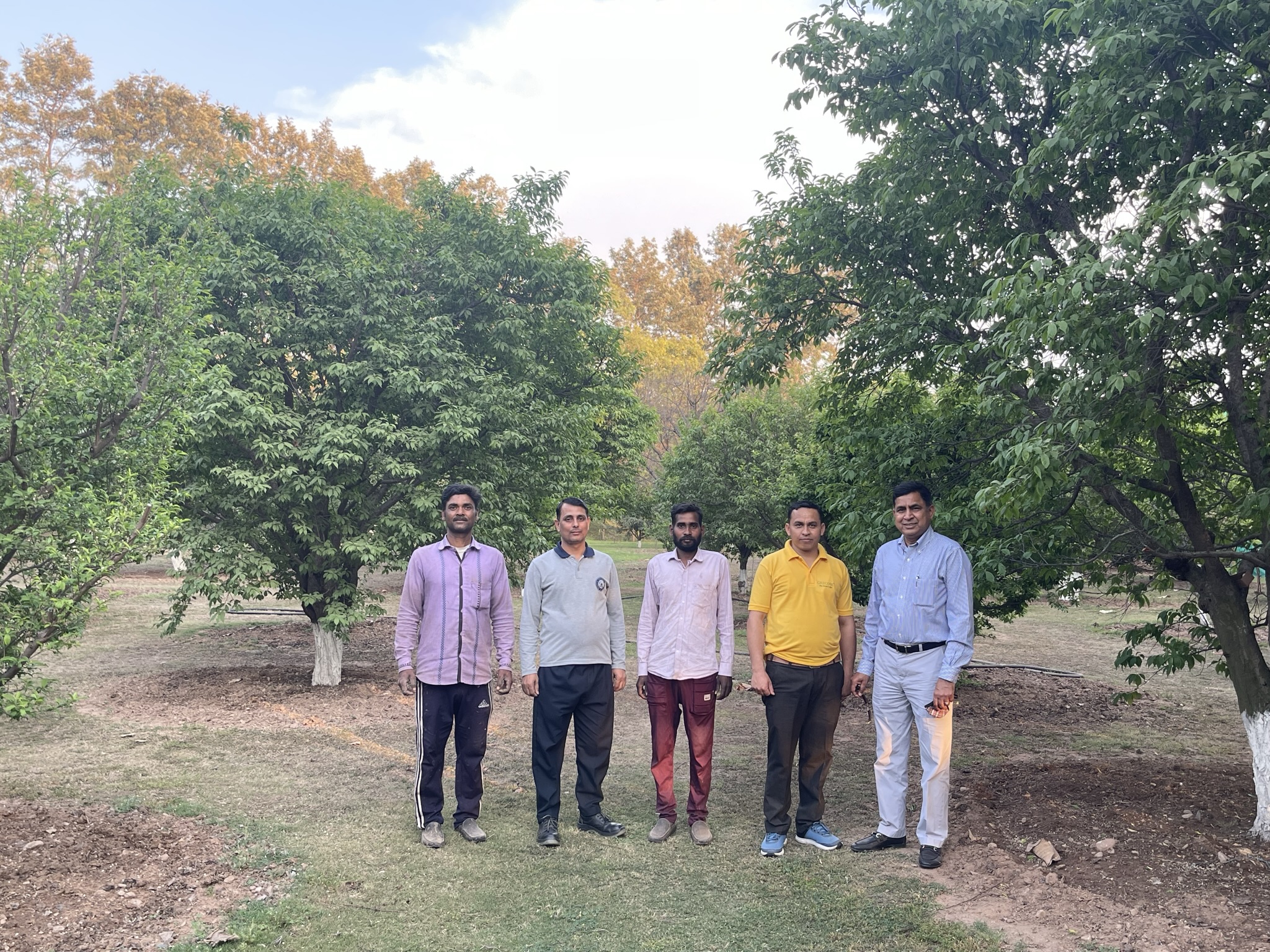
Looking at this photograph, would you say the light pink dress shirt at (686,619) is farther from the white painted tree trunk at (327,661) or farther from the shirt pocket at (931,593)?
the white painted tree trunk at (327,661)

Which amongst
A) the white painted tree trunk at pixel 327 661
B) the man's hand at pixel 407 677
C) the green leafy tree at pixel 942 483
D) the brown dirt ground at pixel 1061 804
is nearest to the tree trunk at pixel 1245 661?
the brown dirt ground at pixel 1061 804

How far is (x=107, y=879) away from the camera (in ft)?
16.5

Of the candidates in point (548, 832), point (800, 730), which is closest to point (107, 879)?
point (548, 832)

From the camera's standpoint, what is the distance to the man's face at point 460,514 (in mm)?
5887

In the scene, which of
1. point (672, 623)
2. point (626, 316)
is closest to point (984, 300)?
→ point (672, 623)

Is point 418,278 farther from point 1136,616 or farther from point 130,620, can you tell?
point 1136,616

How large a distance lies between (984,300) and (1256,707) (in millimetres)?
3254

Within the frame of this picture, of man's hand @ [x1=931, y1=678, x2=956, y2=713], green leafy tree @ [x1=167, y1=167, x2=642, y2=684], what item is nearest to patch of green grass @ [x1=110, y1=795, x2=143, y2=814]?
green leafy tree @ [x1=167, y1=167, x2=642, y2=684]

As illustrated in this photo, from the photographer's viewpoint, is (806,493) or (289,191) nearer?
(289,191)

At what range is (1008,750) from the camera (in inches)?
344

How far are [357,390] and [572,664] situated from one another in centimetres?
619

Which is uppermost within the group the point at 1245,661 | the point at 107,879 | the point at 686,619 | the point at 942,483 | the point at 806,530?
the point at 942,483

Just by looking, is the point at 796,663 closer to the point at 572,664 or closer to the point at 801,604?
the point at 801,604

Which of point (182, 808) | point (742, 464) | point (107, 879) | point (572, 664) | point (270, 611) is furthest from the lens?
point (742, 464)
